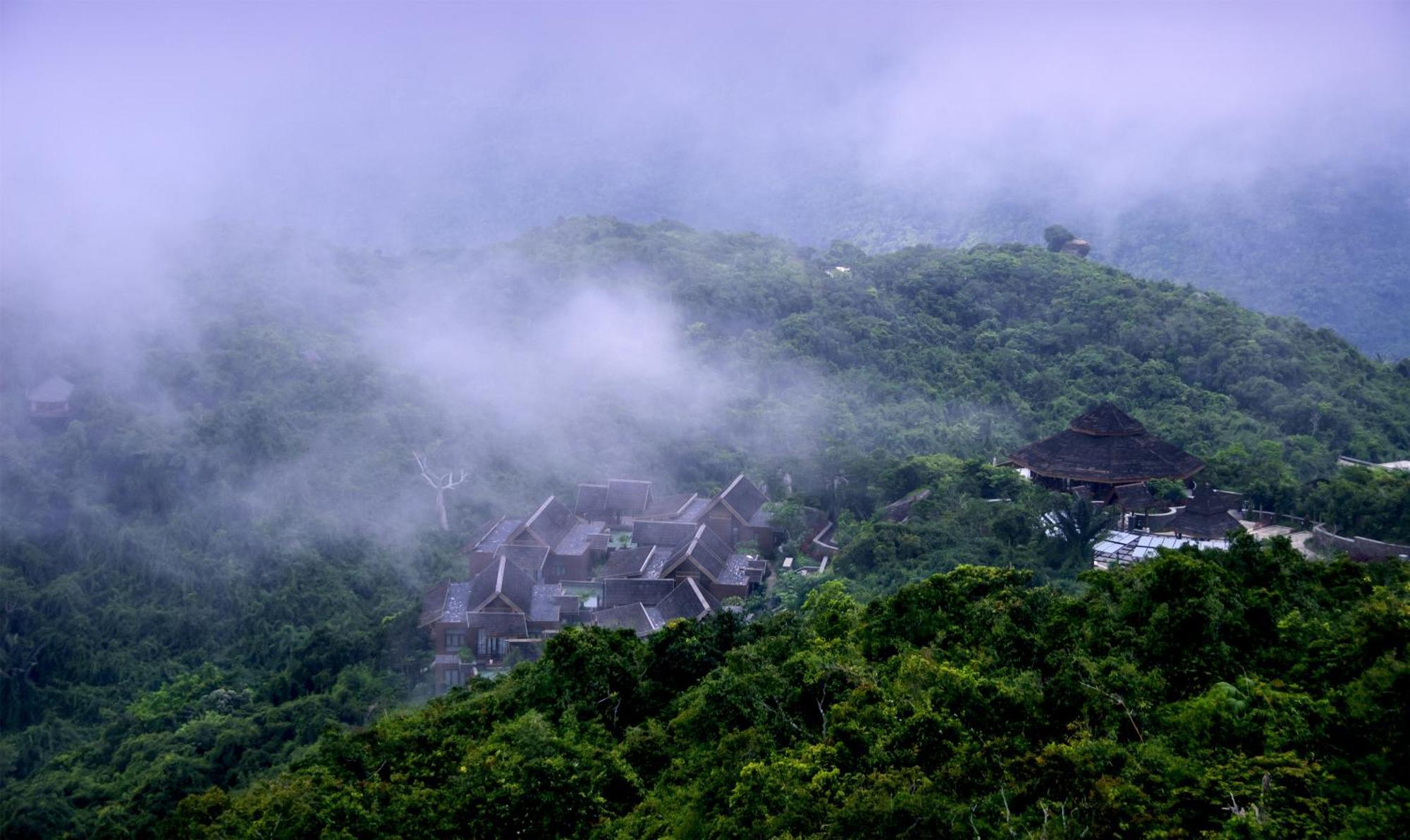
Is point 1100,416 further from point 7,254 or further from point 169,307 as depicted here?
point 7,254

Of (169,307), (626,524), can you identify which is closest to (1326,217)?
(626,524)

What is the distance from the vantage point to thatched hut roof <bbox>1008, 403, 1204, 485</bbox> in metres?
19.1

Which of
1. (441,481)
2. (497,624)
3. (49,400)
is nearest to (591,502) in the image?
(441,481)

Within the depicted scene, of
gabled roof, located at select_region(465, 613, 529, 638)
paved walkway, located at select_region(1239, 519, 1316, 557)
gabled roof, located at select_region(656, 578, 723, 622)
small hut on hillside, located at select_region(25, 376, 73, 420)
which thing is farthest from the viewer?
small hut on hillside, located at select_region(25, 376, 73, 420)

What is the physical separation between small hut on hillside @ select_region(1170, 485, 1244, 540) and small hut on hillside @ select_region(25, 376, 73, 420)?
19.6m

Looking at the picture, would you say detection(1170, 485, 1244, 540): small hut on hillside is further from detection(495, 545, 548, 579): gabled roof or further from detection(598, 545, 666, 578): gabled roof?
detection(495, 545, 548, 579): gabled roof

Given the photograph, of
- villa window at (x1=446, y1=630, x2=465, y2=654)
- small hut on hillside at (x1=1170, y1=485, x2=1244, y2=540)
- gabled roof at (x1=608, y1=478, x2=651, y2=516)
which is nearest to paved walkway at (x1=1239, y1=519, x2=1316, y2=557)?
small hut on hillside at (x1=1170, y1=485, x2=1244, y2=540)

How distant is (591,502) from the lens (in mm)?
21000

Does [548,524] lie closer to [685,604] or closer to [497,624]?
[497,624]

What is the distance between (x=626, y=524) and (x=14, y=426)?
11183 millimetres

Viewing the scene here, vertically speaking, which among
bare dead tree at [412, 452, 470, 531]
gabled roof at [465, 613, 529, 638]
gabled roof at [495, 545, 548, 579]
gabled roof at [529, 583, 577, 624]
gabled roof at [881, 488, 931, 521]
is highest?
bare dead tree at [412, 452, 470, 531]

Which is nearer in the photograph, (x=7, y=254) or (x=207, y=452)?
(x=207, y=452)

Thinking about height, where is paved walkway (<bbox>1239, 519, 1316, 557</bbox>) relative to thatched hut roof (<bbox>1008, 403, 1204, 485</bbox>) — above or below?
below

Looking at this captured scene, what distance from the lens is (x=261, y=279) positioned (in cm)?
2872
